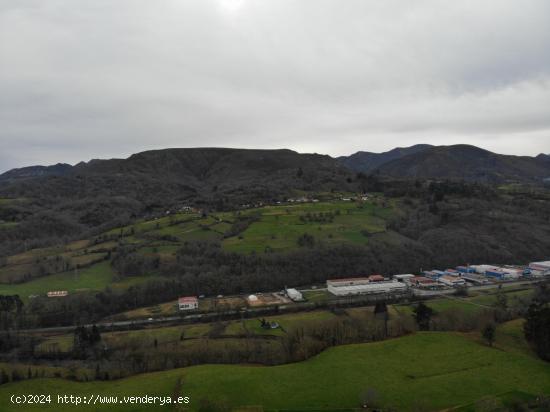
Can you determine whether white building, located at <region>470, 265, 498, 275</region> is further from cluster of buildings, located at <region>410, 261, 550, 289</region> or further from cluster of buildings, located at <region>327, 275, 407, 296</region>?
cluster of buildings, located at <region>327, 275, 407, 296</region>

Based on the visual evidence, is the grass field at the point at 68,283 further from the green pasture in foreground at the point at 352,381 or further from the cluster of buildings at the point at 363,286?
the cluster of buildings at the point at 363,286

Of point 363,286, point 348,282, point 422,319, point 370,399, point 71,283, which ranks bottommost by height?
point 363,286

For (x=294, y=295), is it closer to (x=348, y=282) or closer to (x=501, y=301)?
(x=348, y=282)

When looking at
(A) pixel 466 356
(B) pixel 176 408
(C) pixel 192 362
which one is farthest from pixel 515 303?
(B) pixel 176 408

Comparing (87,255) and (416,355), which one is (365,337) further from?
(87,255)

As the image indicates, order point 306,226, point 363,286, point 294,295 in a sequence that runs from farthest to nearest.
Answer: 1. point 306,226
2. point 363,286
3. point 294,295

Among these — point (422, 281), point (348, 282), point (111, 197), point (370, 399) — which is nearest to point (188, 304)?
point (348, 282)
